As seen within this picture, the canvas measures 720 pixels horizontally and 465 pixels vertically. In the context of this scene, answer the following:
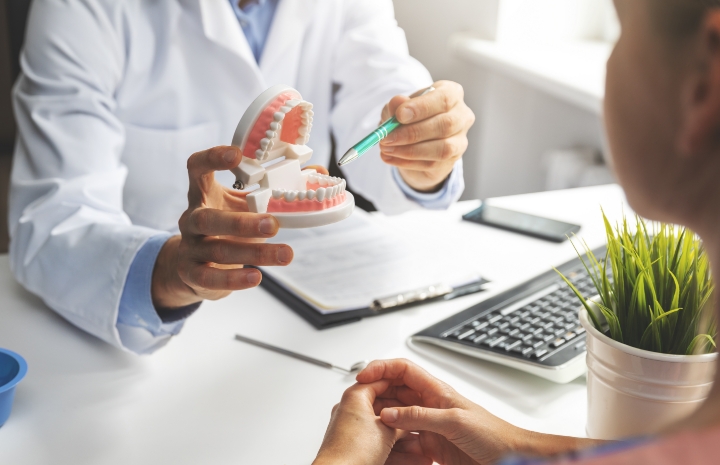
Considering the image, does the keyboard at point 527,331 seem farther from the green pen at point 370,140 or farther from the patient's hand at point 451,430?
the green pen at point 370,140

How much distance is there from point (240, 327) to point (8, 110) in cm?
164

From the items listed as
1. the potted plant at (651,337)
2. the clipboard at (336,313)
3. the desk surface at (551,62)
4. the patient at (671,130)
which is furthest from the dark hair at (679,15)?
the desk surface at (551,62)

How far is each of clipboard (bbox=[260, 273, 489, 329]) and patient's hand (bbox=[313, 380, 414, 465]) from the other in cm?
23

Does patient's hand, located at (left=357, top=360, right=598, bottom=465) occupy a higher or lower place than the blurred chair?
higher

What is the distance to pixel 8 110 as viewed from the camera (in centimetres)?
221

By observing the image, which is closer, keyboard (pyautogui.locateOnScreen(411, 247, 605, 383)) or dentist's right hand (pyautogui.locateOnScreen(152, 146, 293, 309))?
dentist's right hand (pyautogui.locateOnScreen(152, 146, 293, 309))

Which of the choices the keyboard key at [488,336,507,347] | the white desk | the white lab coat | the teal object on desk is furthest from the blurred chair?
the keyboard key at [488,336,507,347]

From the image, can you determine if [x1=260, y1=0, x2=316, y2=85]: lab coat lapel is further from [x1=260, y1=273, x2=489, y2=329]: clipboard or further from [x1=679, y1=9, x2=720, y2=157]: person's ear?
[x1=679, y1=9, x2=720, y2=157]: person's ear

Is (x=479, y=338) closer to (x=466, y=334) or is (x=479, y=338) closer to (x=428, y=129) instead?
(x=466, y=334)

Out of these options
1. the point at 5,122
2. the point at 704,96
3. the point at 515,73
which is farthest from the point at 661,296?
the point at 5,122

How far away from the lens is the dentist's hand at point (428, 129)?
0.94 meters

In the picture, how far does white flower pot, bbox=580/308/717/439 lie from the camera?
2.07 feet

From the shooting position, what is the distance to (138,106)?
129 centimetres

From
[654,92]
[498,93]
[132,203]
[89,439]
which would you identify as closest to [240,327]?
[89,439]
